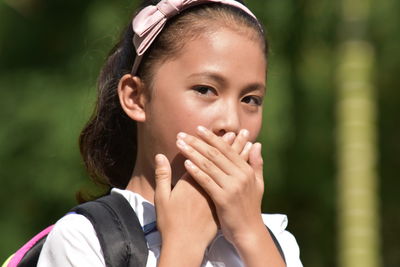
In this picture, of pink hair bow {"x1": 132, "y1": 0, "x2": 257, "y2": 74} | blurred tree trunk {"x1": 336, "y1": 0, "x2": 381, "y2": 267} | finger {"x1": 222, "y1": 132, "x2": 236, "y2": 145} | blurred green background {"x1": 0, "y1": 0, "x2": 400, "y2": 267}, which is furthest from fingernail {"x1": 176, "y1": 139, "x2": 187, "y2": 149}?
blurred green background {"x1": 0, "y1": 0, "x2": 400, "y2": 267}

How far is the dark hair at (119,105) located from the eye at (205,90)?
8.5 inches

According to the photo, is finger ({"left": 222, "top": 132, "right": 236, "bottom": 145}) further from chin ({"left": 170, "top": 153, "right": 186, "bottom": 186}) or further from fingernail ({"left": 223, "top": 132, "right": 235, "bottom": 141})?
chin ({"left": 170, "top": 153, "right": 186, "bottom": 186})

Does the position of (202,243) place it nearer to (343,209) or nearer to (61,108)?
(343,209)

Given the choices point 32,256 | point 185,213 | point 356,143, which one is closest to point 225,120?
point 185,213

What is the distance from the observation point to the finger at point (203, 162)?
2.43m

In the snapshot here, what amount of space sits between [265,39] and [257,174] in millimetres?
501

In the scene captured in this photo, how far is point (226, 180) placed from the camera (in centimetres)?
243

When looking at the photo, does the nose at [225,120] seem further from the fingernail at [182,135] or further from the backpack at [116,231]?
the backpack at [116,231]

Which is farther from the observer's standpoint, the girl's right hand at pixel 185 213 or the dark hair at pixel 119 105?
the dark hair at pixel 119 105

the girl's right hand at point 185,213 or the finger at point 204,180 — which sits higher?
the finger at point 204,180

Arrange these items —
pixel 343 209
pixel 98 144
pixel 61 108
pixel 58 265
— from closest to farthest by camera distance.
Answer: pixel 58 265 → pixel 98 144 → pixel 343 209 → pixel 61 108

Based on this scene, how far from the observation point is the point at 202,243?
2.41 metres

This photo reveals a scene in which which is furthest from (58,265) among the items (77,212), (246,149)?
(246,149)

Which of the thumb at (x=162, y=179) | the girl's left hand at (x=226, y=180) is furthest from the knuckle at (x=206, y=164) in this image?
the thumb at (x=162, y=179)
